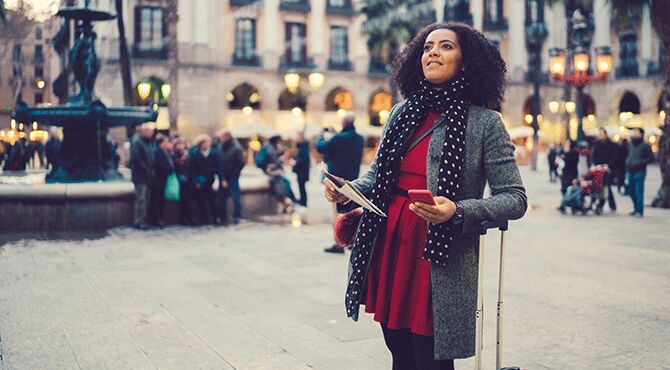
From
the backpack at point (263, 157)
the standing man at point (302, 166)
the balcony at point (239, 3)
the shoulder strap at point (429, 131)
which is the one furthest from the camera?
the balcony at point (239, 3)

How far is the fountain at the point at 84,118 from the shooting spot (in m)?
12.7

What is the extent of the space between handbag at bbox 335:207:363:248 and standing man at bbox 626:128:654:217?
11.5m

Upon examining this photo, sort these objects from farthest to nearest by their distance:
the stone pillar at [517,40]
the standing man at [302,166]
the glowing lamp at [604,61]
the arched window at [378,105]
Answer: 1. the stone pillar at [517,40]
2. the arched window at [378,105]
3. the glowing lamp at [604,61]
4. the standing man at [302,166]

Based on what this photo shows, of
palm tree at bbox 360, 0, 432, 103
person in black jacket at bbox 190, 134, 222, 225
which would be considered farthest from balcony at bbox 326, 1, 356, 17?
person in black jacket at bbox 190, 134, 222, 225

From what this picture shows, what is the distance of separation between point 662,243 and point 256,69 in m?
32.6

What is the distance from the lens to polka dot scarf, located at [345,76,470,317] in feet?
7.92

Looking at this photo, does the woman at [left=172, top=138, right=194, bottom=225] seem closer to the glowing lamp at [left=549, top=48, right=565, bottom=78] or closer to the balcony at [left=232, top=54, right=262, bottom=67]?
the glowing lamp at [left=549, top=48, right=565, bottom=78]

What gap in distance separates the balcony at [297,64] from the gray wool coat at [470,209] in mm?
38646

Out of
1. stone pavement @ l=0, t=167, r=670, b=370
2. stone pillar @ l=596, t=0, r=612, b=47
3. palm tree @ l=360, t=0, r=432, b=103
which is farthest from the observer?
stone pillar @ l=596, t=0, r=612, b=47

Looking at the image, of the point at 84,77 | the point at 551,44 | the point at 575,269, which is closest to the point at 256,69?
the point at 551,44

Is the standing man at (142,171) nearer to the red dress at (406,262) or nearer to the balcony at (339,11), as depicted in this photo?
the red dress at (406,262)

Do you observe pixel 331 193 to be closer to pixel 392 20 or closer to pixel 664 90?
pixel 664 90

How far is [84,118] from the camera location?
1276 cm

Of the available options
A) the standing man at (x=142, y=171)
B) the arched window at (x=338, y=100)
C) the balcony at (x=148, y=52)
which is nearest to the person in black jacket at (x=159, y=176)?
the standing man at (x=142, y=171)
